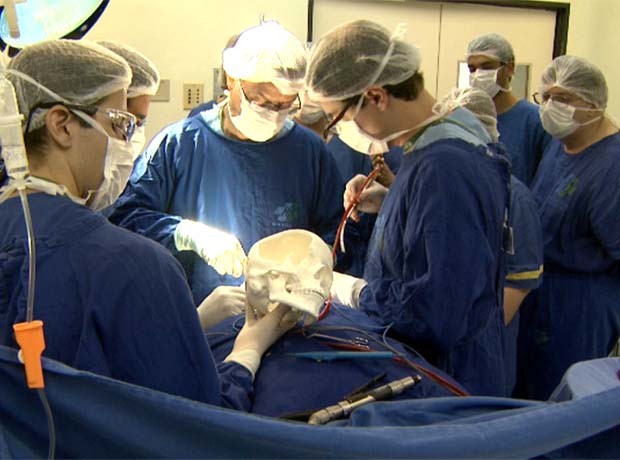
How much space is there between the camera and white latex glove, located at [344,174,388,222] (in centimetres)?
192

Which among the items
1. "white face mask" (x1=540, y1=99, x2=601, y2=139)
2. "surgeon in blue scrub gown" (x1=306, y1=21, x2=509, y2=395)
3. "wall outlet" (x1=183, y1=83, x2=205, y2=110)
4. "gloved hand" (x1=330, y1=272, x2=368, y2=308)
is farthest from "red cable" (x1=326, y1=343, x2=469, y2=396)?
"wall outlet" (x1=183, y1=83, x2=205, y2=110)

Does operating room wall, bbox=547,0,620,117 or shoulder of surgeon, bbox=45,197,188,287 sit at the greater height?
operating room wall, bbox=547,0,620,117

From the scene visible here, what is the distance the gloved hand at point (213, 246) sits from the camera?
1729 millimetres

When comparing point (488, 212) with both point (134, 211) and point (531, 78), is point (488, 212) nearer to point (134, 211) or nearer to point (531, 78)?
point (134, 211)

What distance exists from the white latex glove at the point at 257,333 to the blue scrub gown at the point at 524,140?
69.6 inches

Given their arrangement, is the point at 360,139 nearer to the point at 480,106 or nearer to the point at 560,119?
the point at 480,106

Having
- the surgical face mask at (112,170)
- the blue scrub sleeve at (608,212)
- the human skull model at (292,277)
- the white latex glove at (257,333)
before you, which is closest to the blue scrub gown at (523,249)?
the blue scrub sleeve at (608,212)

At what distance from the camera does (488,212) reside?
1.39 m

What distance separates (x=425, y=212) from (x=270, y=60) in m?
0.77

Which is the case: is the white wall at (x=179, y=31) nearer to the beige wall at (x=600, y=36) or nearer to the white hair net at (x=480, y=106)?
the white hair net at (x=480, y=106)

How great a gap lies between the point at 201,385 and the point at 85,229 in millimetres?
313

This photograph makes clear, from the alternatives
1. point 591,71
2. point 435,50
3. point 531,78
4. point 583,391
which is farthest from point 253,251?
point 531,78

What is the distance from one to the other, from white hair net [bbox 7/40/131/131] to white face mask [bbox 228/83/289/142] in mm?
828

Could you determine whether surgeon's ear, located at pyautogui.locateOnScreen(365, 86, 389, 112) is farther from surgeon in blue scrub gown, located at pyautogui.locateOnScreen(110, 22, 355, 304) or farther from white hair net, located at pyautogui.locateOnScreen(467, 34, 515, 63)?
white hair net, located at pyautogui.locateOnScreen(467, 34, 515, 63)
